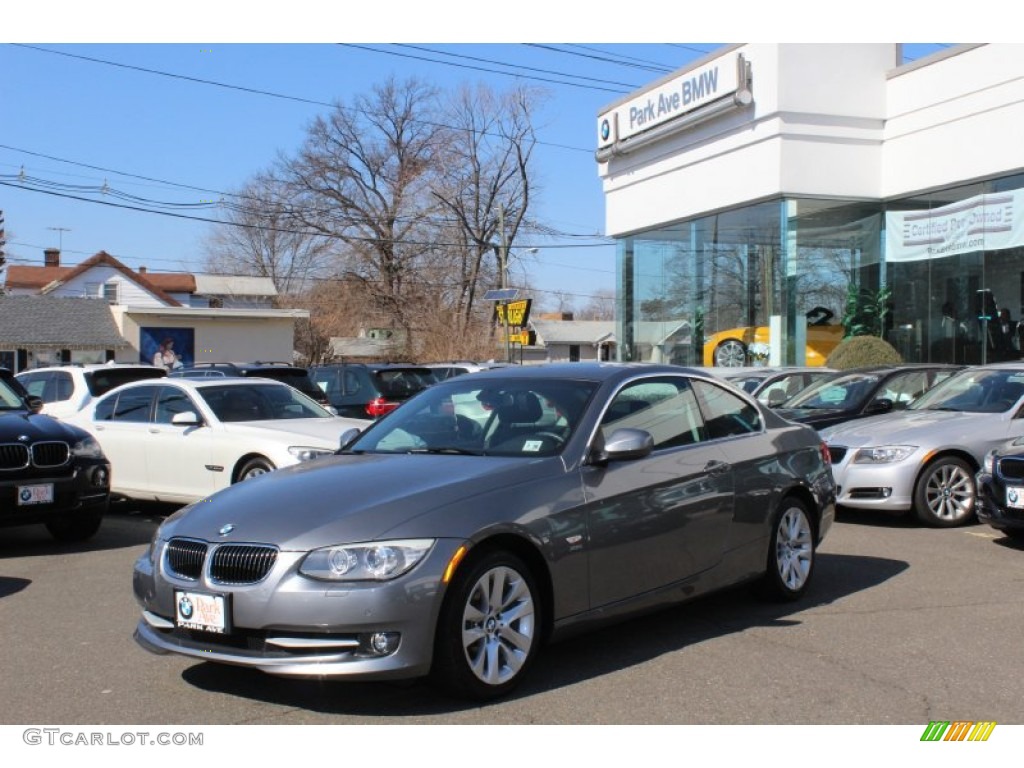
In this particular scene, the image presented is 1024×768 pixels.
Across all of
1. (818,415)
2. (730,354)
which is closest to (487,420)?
(818,415)

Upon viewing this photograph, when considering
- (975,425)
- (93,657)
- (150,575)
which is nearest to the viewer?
(150,575)

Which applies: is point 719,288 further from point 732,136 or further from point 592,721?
point 592,721

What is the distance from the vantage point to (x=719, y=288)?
26266 mm

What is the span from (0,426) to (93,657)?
4.05m

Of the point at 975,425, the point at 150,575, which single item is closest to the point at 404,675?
the point at 150,575

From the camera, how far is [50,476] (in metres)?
9.07

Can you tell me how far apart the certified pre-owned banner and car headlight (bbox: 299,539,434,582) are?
1923 cm

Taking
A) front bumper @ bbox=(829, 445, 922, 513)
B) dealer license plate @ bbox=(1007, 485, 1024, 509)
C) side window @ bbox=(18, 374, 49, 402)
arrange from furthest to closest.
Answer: side window @ bbox=(18, 374, 49, 402)
front bumper @ bbox=(829, 445, 922, 513)
dealer license plate @ bbox=(1007, 485, 1024, 509)

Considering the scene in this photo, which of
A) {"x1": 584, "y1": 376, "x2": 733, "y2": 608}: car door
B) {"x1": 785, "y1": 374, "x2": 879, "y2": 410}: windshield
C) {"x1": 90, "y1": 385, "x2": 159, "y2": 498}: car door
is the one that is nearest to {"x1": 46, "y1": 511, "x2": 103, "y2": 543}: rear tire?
{"x1": 90, "y1": 385, "x2": 159, "y2": 498}: car door

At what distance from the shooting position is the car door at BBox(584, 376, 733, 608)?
5.52 m

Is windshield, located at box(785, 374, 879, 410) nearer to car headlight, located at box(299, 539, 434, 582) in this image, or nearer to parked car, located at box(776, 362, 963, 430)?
parked car, located at box(776, 362, 963, 430)

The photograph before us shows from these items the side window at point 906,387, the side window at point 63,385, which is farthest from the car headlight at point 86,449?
the side window at point 906,387
